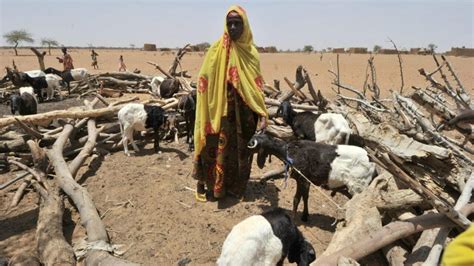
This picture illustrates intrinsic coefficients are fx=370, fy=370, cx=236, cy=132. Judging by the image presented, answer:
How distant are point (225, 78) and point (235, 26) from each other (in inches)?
24.5

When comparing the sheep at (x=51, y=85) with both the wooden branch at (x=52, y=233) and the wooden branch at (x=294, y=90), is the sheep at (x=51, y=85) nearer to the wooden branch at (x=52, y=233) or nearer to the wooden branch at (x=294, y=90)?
the wooden branch at (x=52, y=233)

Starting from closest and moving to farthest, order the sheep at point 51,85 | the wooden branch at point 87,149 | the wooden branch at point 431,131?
1. the wooden branch at point 431,131
2. the wooden branch at point 87,149
3. the sheep at point 51,85

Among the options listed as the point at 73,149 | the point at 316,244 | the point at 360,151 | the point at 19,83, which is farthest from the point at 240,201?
the point at 19,83

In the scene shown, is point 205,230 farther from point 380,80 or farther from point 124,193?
point 380,80

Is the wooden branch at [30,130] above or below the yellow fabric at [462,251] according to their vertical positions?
below

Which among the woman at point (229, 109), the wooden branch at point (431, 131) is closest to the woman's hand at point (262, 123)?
the woman at point (229, 109)

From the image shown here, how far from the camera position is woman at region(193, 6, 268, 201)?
4.46 metres

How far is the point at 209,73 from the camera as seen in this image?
4555mm

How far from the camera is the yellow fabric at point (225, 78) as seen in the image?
4465 millimetres

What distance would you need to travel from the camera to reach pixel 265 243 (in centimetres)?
280

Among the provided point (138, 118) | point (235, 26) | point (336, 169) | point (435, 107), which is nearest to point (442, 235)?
point (435, 107)

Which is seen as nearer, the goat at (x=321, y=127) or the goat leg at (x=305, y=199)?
the goat leg at (x=305, y=199)

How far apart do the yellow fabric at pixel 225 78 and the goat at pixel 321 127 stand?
142cm

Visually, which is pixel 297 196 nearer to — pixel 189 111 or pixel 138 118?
pixel 189 111
